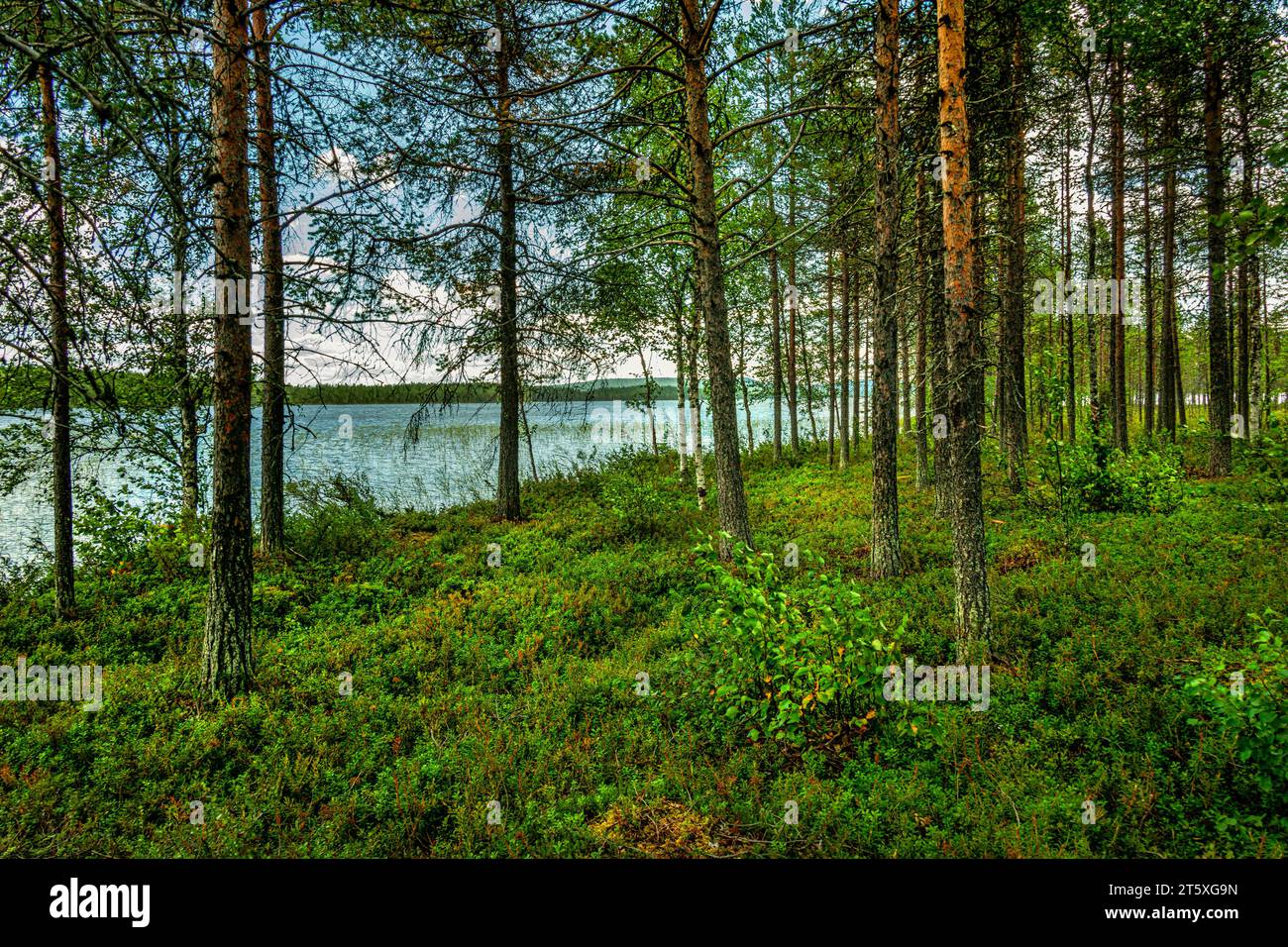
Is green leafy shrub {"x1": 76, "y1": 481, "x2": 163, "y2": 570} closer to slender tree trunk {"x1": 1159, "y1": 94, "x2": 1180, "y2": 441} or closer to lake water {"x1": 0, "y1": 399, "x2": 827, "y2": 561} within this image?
lake water {"x1": 0, "y1": 399, "x2": 827, "y2": 561}

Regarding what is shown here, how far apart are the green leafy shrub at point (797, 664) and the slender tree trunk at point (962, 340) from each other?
1.39 metres

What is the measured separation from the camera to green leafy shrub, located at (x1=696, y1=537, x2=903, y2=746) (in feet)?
15.9

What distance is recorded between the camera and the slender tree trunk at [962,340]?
18.3ft

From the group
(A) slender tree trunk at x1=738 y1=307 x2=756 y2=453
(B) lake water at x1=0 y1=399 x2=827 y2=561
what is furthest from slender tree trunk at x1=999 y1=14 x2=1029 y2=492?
(A) slender tree trunk at x1=738 y1=307 x2=756 y2=453

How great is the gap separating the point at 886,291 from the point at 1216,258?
1143 cm

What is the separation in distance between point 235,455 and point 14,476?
6021mm

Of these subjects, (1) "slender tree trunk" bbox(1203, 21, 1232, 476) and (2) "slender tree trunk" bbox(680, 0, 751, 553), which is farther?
(1) "slender tree trunk" bbox(1203, 21, 1232, 476)

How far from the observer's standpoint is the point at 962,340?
5680 mm

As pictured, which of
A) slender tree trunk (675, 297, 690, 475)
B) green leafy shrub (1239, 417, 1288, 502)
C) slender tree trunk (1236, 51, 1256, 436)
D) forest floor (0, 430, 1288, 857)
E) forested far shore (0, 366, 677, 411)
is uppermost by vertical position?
slender tree trunk (1236, 51, 1256, 436)

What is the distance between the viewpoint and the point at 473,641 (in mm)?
6996

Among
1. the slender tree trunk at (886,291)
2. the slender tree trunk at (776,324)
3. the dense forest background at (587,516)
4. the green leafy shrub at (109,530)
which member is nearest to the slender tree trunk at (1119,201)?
the dense forest background at (587,516)

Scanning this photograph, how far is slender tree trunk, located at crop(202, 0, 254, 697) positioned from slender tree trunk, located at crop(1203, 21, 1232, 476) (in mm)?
16915
